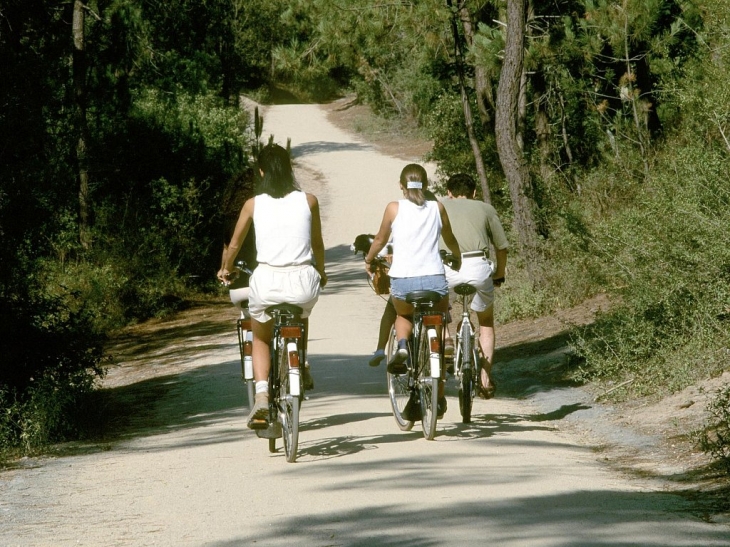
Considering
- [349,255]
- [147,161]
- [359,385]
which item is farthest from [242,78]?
[359,385]

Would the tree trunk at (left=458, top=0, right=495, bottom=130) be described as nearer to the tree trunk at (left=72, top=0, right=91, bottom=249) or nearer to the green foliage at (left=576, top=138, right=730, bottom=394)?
the tree trunk at (left=72, top=0, right=91, bottom=249)

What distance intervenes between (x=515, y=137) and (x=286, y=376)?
9.86 metres

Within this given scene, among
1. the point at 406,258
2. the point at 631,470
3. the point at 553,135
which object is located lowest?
the point at 631,470

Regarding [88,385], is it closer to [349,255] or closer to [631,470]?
[631,470]

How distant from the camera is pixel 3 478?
7750 millimetres

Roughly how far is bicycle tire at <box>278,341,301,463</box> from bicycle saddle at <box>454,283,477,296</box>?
2.07m

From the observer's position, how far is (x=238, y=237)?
7688mm

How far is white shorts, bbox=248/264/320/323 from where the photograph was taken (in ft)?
24.3

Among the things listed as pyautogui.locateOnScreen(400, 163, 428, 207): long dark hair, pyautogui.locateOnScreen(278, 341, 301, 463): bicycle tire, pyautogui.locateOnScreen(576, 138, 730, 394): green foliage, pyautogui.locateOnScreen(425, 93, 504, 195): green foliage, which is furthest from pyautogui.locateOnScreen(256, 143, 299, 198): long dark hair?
pyautogui.locateOnScreen(425, 93, 504, 195): green foliage

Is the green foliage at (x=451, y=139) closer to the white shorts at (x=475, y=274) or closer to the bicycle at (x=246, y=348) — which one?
the white shorts at (x=475, y=274)

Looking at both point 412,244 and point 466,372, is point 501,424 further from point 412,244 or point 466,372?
point 412,244

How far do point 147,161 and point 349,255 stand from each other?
7445 millimetres

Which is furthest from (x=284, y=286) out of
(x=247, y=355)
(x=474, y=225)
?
(x=474, y=225)

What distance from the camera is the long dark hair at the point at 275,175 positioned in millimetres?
7551
